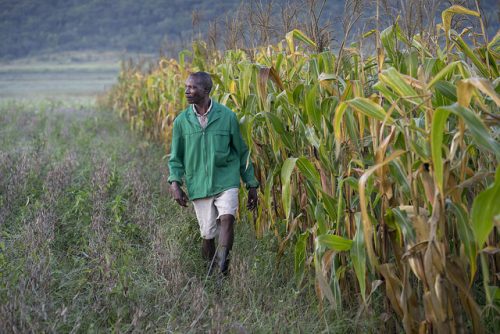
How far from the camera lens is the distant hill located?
76.8 m

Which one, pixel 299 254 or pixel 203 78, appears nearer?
pixel 299 254

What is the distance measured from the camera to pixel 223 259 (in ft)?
14.0

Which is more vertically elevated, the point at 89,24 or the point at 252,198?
the point at 252,198

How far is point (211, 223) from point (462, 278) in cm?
196

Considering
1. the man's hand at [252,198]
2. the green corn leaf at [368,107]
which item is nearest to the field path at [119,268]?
the man's hand at [252,198]

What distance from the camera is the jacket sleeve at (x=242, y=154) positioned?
438 centimetres

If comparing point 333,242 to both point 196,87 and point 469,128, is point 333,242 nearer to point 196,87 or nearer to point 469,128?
point 469,128

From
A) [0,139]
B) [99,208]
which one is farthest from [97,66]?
[99,208]

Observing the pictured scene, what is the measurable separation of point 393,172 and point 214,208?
5.60 feet

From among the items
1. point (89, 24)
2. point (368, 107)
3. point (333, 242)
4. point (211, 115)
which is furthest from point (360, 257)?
point (89, 24)

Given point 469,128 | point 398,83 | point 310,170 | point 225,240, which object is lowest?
point 225,240

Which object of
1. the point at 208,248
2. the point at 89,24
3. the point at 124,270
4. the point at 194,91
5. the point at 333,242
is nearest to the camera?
the point at 333,242

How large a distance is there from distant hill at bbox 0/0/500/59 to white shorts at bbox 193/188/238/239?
70354 mm

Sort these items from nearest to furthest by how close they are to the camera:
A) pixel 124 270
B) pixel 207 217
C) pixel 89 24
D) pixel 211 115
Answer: pixel 124 270 < pixel 211 115 < pixel 207 217 < pixel 89 24
